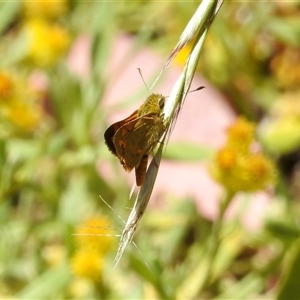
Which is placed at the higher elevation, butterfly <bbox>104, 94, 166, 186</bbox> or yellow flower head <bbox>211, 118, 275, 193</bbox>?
butterfly <bbox>104, 94, 166, 186</bbox>

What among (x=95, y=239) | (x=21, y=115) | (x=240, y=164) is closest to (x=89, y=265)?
(x=95, y=239)

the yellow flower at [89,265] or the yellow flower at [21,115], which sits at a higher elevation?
the yellow flower at [21,115]

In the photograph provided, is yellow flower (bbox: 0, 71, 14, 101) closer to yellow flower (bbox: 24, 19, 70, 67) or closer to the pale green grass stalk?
yellow flower (bbox: 24, 19, 70, 67)

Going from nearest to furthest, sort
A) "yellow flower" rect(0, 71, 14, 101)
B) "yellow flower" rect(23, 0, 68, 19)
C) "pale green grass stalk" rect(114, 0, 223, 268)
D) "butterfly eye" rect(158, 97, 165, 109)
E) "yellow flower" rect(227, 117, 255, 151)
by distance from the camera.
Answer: "pale green grass stalk" rect(114, 0, 223, 268) < "butterfly eye" rect(158, 97, 165, 109) < "yellow flower" rect(227, 117, 255, 151) < "yellow flower" rect(0, 71, 14, 101) < "yellow flower" rect(23, 0, 68, 19)

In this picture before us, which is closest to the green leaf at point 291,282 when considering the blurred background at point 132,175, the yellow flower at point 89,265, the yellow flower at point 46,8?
the blurred background at point 132,175

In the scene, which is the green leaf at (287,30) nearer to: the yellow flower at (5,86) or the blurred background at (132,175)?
the blurred background at (132,175)

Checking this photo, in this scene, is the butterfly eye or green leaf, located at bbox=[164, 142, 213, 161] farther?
green leaf, located at bbox=[164, 142, 213, 161]

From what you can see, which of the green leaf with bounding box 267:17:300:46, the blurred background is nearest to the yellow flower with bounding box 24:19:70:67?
the blurred background
